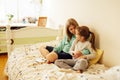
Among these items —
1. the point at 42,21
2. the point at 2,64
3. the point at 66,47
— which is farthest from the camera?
the point at 42,21

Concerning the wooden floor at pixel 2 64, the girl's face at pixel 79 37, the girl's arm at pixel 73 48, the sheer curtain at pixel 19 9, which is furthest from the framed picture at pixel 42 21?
the girl's face at pixel 79 37

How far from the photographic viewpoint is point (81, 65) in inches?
78.4

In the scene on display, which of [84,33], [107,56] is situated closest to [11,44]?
[84,33]

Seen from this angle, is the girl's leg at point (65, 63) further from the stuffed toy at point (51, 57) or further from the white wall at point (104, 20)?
the white wall at point (104, 20)

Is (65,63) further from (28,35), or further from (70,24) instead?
(28,35)

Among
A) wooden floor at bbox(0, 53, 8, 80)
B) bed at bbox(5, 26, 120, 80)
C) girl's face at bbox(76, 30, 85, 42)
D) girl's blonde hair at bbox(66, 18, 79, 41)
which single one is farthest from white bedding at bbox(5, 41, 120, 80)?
wooden floor at bbox(0, 53, 8, 80)

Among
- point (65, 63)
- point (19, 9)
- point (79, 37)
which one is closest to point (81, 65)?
point (65, 63)

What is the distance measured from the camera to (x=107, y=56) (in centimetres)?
219

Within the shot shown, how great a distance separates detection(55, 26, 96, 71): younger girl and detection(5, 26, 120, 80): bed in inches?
3.6

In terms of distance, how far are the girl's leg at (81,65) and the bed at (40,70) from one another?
0.05 m

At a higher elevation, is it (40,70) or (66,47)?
(66,47)

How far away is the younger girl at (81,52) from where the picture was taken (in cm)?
205

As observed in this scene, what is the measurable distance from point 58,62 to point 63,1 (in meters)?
1.50

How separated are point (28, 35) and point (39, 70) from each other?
3.61 feet
